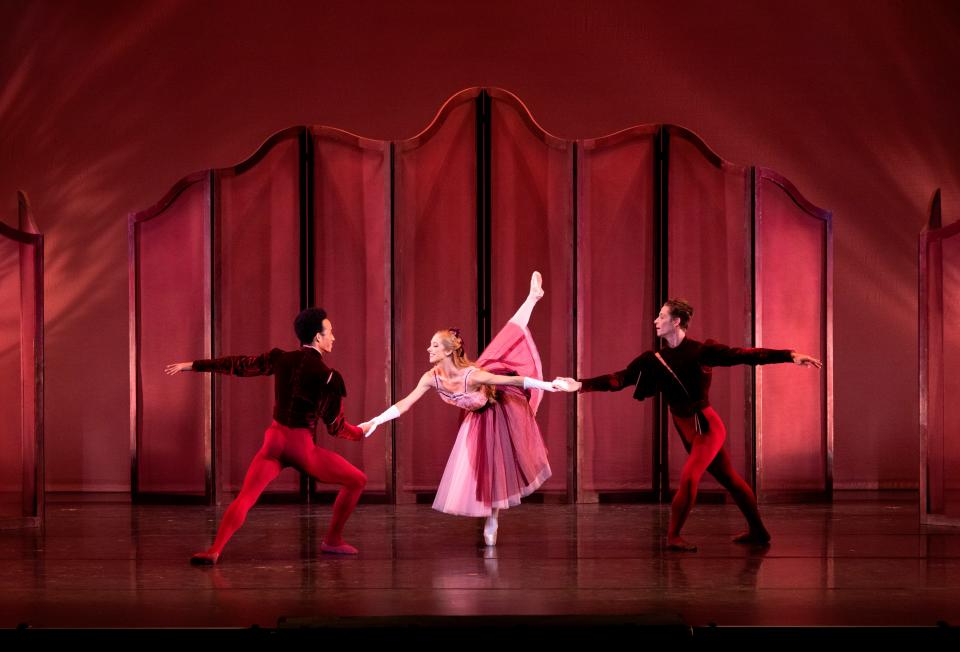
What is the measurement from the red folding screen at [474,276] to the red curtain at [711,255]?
14mm

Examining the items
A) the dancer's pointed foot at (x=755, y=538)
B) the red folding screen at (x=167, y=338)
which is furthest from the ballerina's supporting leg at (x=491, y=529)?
the red folding screen at (x=167, y=338)

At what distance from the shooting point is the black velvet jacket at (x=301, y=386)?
5.33 m

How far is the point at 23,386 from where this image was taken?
669 centimetres

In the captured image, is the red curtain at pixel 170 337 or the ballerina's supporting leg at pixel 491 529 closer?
the ballerina's supporting leg at pixel 491 529

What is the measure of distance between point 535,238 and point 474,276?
0.51 metres

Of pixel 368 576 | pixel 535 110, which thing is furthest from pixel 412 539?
pixel 535 110

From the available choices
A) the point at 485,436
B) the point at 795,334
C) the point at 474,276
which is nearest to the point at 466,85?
the point at 474,276

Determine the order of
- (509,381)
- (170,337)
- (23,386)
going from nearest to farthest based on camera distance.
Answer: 1. (509,381)
2. (23,386)
3. (170,337)

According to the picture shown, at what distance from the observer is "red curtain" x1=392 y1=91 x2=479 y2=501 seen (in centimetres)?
788

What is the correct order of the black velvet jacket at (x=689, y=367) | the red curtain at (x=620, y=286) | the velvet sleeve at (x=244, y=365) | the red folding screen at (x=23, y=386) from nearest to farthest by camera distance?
the velvet sleeve at (x=244, y=365) < the black velvet jacket at (x=689, y=367) < the red folding screen at (x=23, y=386) < the red curtain at (x=620, y=286)

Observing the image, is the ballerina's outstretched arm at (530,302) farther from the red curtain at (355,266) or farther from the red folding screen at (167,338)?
the red folding screen at (167,338)

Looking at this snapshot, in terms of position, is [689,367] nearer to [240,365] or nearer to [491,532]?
[491,532]

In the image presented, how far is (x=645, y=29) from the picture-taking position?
865cm

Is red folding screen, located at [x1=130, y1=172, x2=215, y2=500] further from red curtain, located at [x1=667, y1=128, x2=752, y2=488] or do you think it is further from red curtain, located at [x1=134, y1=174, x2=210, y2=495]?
red curtain, located at [x1=667, y1=128, x2=752, y2=488]
